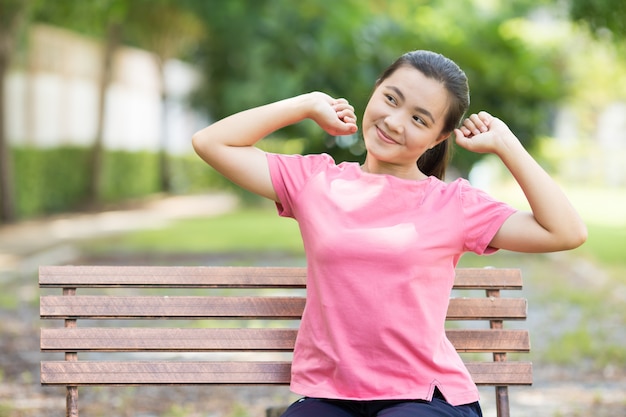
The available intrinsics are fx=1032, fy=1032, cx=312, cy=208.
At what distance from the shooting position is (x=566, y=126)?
2095 inches

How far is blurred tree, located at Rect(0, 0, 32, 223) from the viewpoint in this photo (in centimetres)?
1680

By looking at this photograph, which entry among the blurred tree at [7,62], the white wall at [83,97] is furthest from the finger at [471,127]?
the white wall at [83,97]

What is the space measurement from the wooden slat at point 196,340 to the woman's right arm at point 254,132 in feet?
1.82

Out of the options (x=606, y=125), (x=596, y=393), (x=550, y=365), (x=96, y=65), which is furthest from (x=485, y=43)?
(x=606, y=125)

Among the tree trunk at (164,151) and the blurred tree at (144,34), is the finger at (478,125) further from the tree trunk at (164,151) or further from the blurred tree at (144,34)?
the tree trunk at (164,151)

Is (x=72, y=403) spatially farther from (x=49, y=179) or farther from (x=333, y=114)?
(x=49, y=179)

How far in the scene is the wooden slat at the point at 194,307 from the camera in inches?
133

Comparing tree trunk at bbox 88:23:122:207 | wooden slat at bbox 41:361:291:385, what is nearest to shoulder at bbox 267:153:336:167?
wooden slat at bbox 41:361:291:385

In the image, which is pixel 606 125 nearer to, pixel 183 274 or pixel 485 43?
pixel 485 43

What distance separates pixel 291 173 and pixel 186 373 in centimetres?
79

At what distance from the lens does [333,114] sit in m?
3.12

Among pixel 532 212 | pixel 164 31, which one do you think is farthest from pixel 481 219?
pixel 164 31

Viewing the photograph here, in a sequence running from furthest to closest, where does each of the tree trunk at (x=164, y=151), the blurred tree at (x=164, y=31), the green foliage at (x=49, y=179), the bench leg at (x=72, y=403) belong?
the tree trunk at (x=164, y=151), the blurred tree at (x=164, y=31), the green foliage at (x=49, y=179), the bench leg at (x=72, y=403)

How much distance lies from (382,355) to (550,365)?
4.44m
